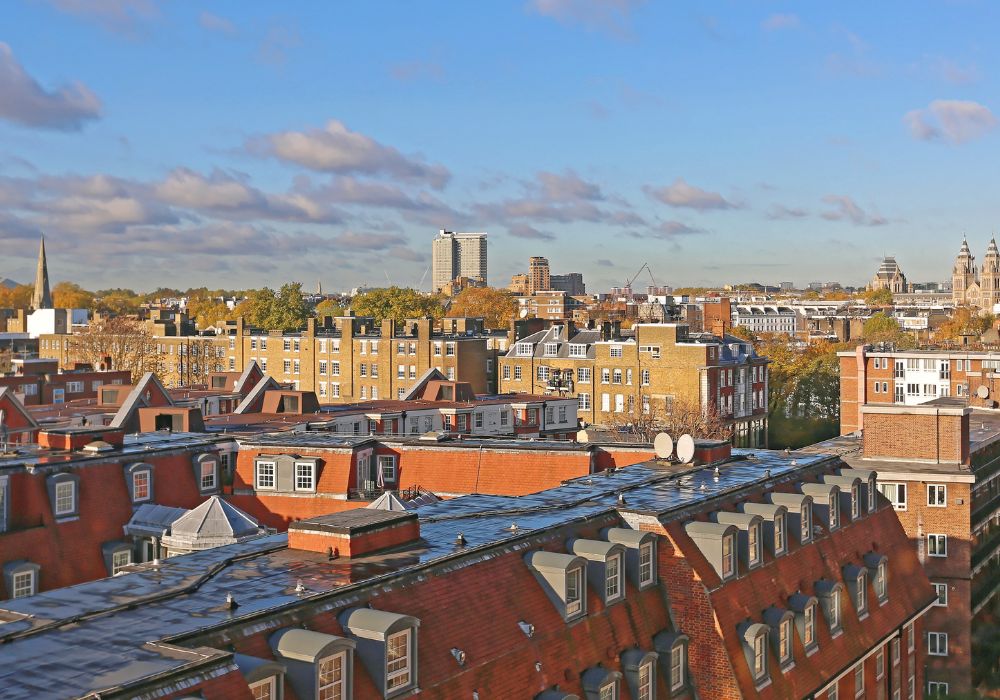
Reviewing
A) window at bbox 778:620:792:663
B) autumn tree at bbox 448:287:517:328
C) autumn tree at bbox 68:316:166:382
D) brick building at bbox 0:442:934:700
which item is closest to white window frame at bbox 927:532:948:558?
brick building at bbox 0:442:934:700

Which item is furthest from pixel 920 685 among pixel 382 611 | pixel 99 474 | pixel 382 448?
pixel 99 474

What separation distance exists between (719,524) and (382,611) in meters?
10.1

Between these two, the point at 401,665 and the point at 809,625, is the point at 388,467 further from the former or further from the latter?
the point at 401,665

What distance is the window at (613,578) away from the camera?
22264 mm

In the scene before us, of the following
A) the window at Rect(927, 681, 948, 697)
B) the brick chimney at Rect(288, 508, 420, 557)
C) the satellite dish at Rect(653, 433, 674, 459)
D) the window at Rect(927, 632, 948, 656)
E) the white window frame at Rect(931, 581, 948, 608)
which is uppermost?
the satellite dish at Rect(653, 433, 674, 459)

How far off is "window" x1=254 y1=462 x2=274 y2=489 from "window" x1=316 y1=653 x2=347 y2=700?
933 inches

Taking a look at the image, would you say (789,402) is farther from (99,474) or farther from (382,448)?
(99,474)

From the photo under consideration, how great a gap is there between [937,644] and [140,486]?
31588mm

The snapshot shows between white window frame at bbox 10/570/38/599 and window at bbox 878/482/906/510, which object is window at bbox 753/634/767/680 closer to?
white window frame at bbox 10/570/38/599

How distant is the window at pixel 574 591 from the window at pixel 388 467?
19.4 meters

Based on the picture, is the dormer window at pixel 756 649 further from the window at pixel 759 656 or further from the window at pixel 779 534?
the window at pixel 779 534

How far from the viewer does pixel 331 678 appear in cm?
1598

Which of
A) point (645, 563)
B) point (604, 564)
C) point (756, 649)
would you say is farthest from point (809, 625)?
point (604, 564)

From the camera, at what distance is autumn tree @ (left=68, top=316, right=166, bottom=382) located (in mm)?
112812
